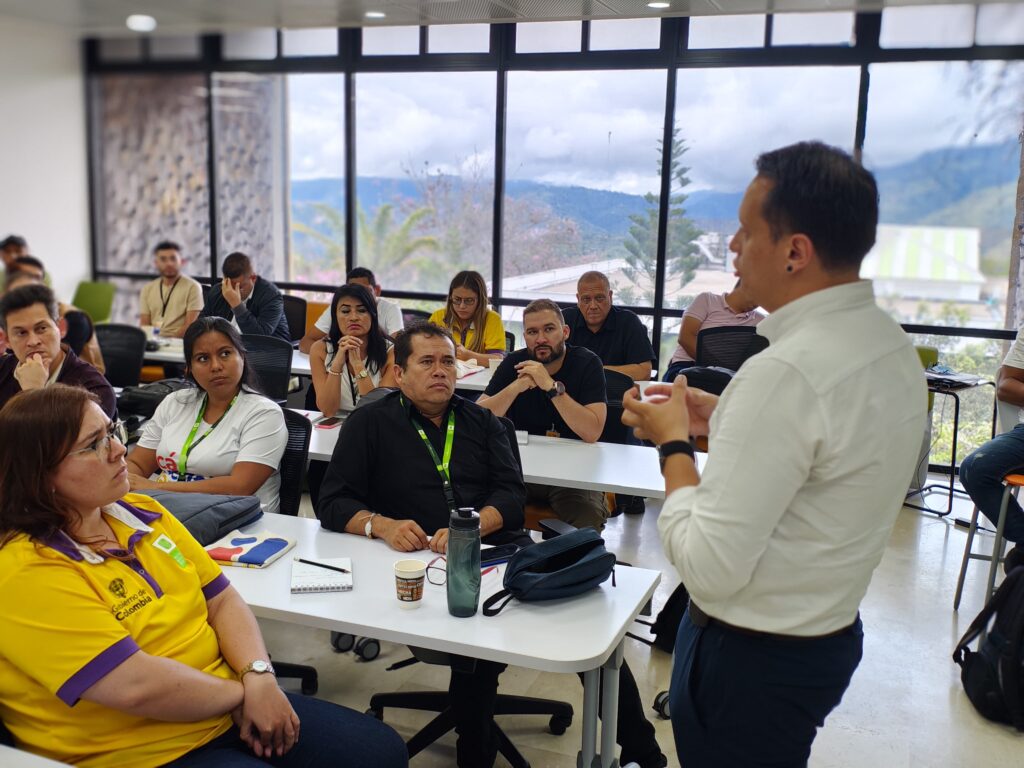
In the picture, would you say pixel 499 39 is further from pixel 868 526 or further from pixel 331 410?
pixel 868 526

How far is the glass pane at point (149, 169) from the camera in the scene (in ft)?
27.6

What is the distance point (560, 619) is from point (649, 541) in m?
2.77

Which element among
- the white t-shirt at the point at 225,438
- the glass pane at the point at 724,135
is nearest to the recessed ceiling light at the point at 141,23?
the glass pane at the point at 724,135

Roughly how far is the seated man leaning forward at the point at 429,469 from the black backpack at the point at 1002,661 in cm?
174

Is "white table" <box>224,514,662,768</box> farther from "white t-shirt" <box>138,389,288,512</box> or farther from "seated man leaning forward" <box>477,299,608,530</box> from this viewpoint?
"seated man leaning forward" <box>477,299,608,530</box>

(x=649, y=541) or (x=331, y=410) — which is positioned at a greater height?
(x=331, y=410)

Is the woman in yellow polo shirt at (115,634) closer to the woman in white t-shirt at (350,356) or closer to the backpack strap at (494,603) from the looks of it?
the backpack strap at (494,603)

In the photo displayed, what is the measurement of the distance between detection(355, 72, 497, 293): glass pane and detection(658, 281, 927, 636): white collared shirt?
6.25 metres

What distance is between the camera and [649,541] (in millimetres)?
4758

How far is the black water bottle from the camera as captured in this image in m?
2.02

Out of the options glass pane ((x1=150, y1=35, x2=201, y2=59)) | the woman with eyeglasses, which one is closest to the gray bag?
the woman with eyeglasses

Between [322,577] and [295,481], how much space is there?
0.93m

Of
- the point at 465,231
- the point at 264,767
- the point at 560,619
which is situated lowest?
the point at 264,767

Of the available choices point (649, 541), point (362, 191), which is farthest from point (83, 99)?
point (649, 541)
